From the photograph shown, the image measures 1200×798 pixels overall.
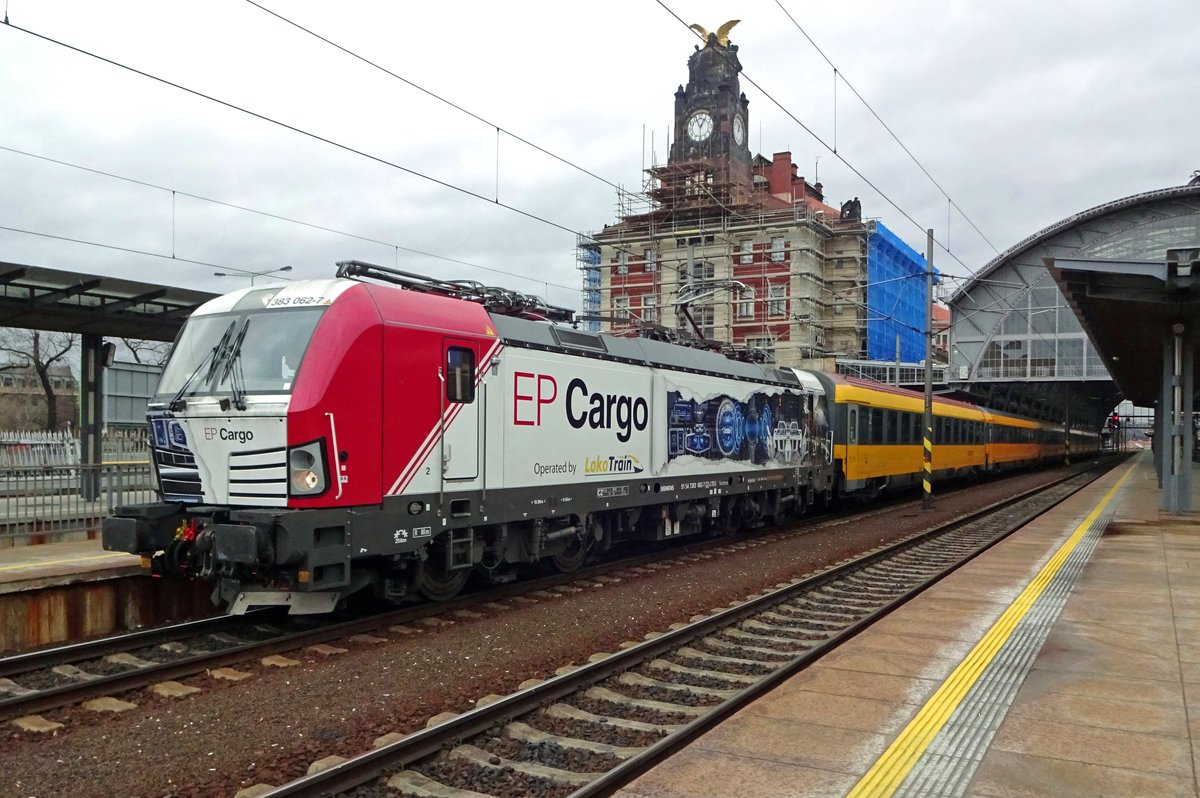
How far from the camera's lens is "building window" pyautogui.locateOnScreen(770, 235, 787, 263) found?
208 feet

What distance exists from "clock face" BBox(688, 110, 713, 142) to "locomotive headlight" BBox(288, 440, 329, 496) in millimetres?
60598

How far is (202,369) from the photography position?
8.77 meters

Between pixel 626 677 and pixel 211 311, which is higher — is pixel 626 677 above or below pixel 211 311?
below

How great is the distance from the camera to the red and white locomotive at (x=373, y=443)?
7.89m

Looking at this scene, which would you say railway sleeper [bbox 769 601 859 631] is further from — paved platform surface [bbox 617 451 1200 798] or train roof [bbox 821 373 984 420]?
train roof [bbox 821 373 984 420]

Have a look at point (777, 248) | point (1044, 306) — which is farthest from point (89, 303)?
point (777, 248)

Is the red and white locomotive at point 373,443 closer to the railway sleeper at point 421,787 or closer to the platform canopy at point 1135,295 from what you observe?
the railway sleeper at point 421,787

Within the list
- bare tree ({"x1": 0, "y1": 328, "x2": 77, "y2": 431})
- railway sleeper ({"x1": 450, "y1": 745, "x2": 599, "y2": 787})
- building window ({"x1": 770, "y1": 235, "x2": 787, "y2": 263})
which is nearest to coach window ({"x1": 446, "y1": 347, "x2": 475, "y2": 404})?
railway sleeper ({"x1": 450, "y1": 745, "x2": 599, "y2": 787})

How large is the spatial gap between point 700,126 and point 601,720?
63434 millimetres

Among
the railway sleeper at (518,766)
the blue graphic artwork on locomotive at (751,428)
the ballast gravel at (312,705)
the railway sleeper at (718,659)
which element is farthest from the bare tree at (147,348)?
the railway sleeper at (518,766)

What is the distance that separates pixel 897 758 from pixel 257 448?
5.77 meters

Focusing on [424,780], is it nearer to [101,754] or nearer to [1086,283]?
[101,754]

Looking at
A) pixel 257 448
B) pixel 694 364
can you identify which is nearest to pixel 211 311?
pixel 257 448

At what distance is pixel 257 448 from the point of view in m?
7.98
